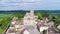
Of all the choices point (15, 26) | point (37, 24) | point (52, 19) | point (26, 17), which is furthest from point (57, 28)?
point (15, 26)

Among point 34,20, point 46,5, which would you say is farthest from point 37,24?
point 46,5

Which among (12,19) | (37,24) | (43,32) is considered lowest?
(43,32)

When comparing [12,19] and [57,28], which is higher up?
[12,19]

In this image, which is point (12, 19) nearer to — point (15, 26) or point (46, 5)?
point (15, 26)

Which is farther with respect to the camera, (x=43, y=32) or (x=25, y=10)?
(x=25, y=10)

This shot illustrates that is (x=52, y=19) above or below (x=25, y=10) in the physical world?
below

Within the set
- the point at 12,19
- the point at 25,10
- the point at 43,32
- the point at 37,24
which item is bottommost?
the point at 43,32

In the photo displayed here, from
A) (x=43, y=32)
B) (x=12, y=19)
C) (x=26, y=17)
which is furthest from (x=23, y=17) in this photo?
(x=43, y=32)

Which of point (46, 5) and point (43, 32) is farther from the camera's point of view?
point (46, 5)

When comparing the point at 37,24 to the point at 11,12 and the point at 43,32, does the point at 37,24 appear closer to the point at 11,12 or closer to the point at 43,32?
the point at 43,32
